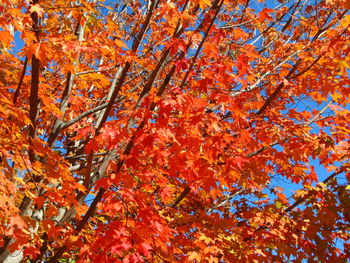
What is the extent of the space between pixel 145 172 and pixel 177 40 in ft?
5.81

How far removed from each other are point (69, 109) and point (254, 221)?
4060 millimetres

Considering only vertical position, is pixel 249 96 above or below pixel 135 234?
above

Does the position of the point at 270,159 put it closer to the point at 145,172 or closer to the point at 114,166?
the point at 145,172

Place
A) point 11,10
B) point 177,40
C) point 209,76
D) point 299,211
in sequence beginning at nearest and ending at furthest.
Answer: point 11,10 → point 177,40 → point 209,76 → point 299,211

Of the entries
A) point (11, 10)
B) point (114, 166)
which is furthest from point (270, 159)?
point (11, 10)

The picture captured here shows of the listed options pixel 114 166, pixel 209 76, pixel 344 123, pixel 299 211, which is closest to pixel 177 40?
pixel 209 76

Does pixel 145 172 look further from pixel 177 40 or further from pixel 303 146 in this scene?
pixel 303 146

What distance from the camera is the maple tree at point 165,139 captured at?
3.32 m

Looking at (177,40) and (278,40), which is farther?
(278,40)

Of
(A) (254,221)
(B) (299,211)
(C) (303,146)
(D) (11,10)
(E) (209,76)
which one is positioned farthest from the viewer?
(B) (299,211)

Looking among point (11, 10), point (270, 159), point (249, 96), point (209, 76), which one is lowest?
point (11, 10)

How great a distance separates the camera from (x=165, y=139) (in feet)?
11.0

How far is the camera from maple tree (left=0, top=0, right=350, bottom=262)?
332cm

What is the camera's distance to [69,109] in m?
5.73
